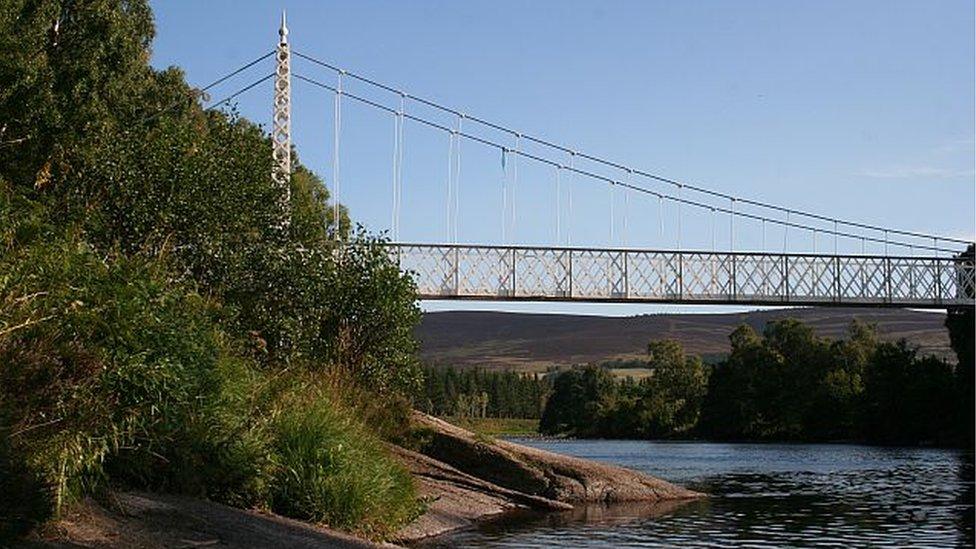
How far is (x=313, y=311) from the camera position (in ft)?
84.2

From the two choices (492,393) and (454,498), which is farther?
(492,393)

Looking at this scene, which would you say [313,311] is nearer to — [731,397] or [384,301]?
[384,301]

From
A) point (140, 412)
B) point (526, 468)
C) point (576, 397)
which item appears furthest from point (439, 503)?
point (576, 397)

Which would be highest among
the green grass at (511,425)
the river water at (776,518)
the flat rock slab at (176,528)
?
the flat rock slab at (176,528)

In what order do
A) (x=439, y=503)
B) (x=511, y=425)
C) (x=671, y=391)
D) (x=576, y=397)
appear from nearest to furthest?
(x=439, y=503) → (x=671, y=391) → (x=576, y=397) → (x=511, y=425)

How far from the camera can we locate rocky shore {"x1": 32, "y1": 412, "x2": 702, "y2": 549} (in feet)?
39.9

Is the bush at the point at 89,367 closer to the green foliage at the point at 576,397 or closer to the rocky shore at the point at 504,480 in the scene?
the rocky shore at the point at 504,480

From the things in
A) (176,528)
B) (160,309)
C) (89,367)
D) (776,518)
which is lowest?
(776,518)

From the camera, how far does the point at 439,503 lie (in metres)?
22.2

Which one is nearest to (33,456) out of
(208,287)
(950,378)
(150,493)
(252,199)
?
(150,493)

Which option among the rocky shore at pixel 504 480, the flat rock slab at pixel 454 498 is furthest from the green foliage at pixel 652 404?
the flat rock slab at pixel 454 498

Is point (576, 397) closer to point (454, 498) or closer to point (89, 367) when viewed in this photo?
point (454, 498)

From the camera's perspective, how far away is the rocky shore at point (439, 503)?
12164mm

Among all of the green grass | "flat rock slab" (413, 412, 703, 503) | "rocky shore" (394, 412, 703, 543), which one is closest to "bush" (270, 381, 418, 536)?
"rocky shore" (394, 412, 703, 543)
